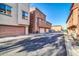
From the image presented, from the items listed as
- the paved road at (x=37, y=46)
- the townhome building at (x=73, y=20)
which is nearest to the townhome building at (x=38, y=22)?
the paved road at (x=37, y=46)

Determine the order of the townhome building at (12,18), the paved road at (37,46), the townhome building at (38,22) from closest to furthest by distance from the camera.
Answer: the paved road at (37,46)
the townhome building at (38,22)
the townhome building at (12,18)

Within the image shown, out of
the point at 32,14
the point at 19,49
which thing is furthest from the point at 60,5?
the point at 19,49

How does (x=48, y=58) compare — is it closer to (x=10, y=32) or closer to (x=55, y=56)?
(x=55, y=56)

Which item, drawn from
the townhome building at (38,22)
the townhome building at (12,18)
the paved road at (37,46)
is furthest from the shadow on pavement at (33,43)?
the townhome building at (12,18)

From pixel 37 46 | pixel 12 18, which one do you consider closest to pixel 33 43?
pixel 37 46

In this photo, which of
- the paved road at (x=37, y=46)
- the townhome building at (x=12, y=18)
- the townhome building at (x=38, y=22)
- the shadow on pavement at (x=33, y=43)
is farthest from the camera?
the townhome building at (x=12, y=18)

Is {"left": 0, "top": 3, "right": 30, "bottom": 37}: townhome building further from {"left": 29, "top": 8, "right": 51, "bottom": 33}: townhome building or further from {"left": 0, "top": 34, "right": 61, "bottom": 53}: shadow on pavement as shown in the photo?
{"left": 0, "top": 34, "right": 61, "bottom": 53}: shadow on pavement

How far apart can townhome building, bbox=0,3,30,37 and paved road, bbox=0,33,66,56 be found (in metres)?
0.33

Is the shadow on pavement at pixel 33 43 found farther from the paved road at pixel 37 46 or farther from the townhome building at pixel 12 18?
the townhome building at pixel 12 18

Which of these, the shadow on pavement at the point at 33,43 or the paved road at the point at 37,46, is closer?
the paved road at the point at 37,46

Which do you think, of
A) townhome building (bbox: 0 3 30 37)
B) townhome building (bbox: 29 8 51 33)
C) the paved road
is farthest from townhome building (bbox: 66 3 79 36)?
townhome building (bbox: 0 3 30 37)

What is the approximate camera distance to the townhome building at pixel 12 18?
2721mm

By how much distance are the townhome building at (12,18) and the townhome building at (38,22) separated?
197mm

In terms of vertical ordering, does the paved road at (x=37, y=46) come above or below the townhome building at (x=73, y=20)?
below
